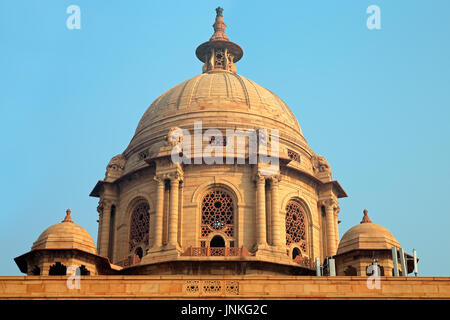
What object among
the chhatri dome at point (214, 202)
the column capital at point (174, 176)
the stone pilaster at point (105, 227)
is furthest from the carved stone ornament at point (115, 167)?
the column capital at point (174, 176)

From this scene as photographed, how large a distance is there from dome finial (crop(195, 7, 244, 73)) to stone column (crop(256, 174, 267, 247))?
14.0 meters

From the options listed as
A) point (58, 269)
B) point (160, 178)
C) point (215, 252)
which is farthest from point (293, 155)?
point (58, 269)

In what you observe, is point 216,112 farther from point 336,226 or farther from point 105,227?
point 336,226

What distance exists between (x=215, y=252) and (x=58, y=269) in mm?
8366

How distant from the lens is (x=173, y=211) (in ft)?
129

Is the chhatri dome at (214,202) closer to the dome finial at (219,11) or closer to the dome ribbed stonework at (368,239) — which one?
the dome ribbed stonework at (368,239)

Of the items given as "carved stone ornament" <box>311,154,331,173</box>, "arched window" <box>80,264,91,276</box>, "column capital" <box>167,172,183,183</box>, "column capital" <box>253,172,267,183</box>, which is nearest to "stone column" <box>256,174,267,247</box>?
"column capital" <box>253,172,267,183</box>

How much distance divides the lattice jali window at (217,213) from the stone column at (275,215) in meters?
2.35

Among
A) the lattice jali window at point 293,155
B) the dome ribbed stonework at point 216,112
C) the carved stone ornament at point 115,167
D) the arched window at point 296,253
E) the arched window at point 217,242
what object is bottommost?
the arched window at point 296,253

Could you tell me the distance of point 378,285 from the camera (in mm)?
24734

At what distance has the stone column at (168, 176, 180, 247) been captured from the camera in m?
38.6

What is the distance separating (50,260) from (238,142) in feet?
44.1

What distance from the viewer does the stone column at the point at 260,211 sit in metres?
38.7
